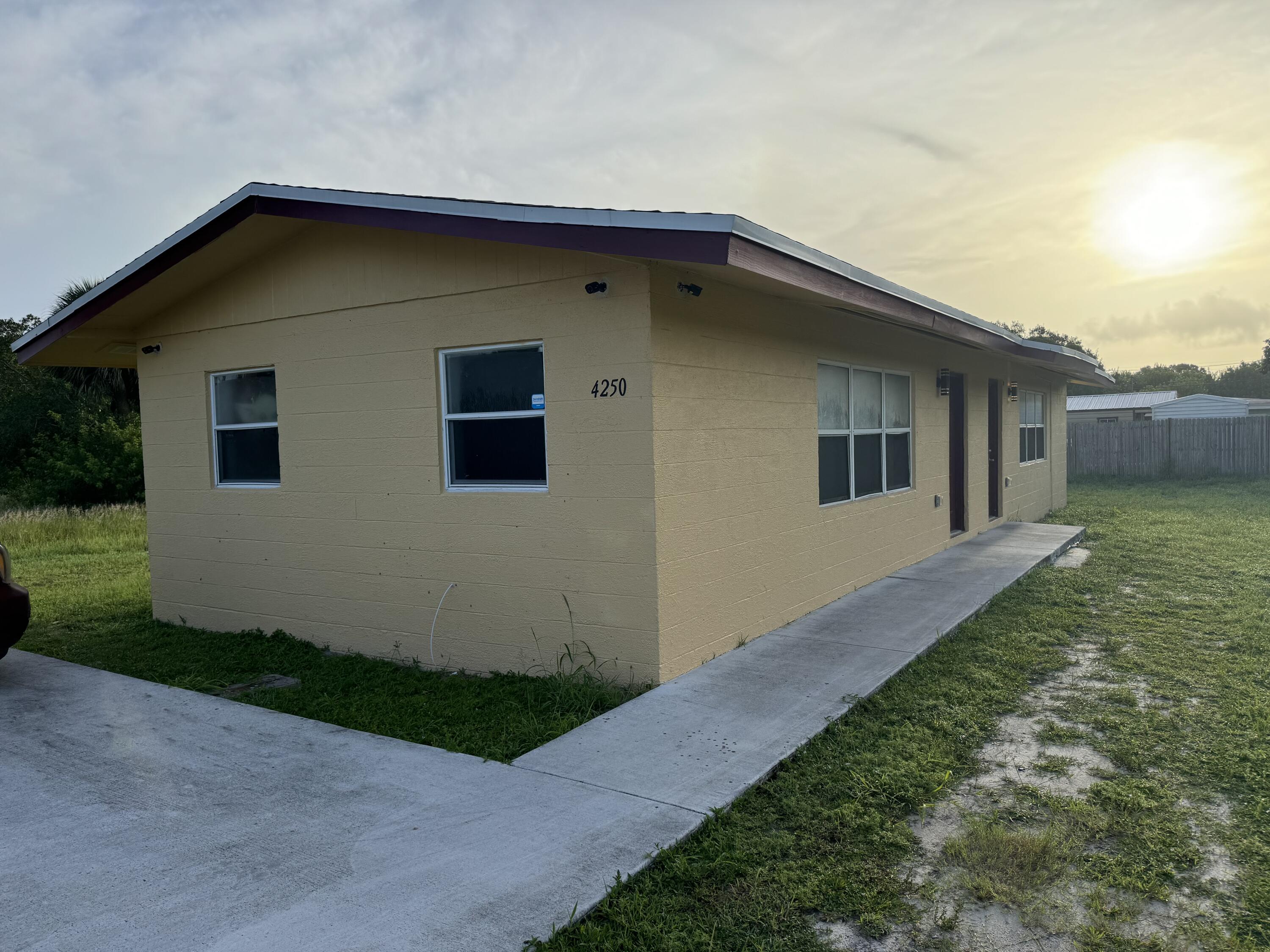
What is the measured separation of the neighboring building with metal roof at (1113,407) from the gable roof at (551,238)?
32.8 m

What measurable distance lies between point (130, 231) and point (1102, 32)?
15565 millimetres

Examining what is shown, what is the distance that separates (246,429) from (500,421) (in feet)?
9.89

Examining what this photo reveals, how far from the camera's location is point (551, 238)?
5254mm

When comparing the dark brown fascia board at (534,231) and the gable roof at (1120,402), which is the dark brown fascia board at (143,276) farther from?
the gable roof at (1120,402)

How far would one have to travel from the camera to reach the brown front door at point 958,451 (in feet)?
39.2

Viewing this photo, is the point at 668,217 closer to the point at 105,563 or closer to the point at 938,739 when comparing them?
the point at 938,739

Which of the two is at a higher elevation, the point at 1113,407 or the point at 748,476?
the point at 1113,407

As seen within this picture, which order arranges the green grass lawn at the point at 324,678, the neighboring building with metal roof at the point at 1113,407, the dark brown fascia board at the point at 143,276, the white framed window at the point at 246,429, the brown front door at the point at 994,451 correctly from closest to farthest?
the green grass lawn at the point at 324,678, the dark brown fascia board at the point at 143,276, the white framed window at the point at 246,429, the brown front door at the point at 994,451, the neighboring building with metal roof at the point at 1113,407

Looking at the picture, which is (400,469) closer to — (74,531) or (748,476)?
(748,476)

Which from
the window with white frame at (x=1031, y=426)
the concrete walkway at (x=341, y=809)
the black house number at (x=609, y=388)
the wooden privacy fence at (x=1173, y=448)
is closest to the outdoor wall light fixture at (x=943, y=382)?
the window with white frame at (x=1031, y=426)

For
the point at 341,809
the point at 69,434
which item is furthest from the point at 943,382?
the point at 69,434

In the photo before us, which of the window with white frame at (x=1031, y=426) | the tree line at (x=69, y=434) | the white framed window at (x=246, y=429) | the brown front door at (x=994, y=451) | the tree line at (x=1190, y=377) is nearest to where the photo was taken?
the white framed window at (x=246, y=429)

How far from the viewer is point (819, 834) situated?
3.59 metres

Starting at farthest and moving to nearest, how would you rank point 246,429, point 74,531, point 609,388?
point 74,531
point 246,429
point 609,388
